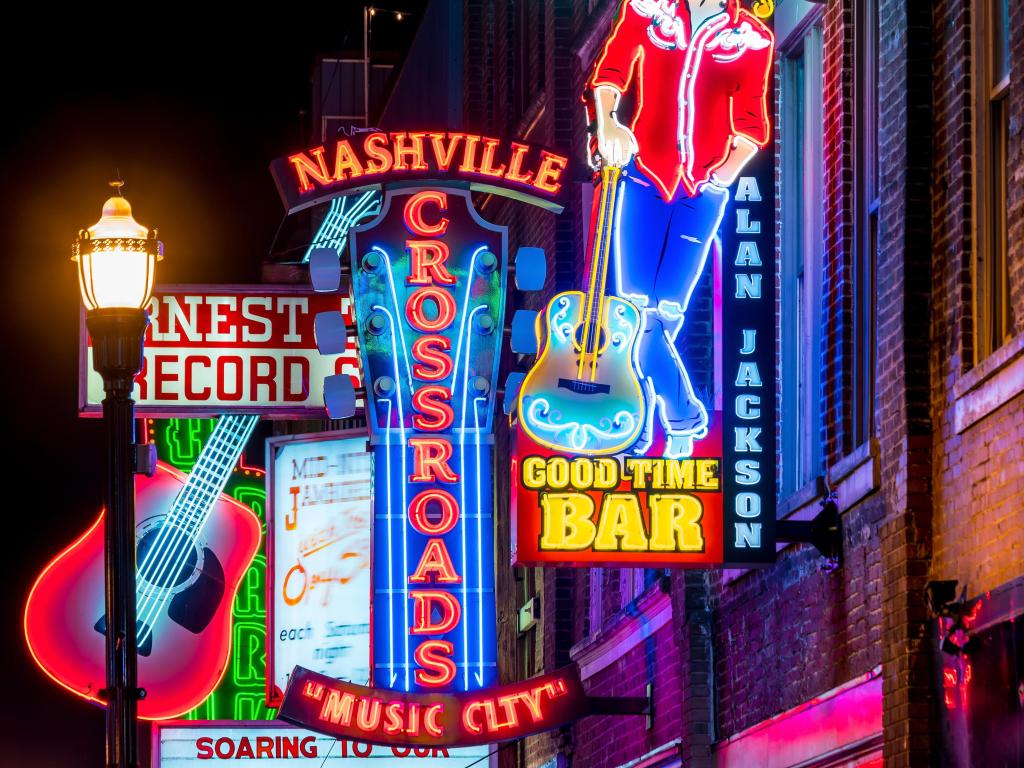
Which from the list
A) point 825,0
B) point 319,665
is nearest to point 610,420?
point 825,0

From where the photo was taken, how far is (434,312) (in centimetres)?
1927

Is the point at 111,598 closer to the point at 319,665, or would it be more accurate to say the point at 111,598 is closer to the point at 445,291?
the point at 445,291

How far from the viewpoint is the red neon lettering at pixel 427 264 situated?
63.7 feet

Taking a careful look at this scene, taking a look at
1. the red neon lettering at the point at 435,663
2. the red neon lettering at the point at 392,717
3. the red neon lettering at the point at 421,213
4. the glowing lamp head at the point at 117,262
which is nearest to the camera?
the glowing lamp head at the point at 117,262

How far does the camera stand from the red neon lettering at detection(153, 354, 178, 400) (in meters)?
22.5

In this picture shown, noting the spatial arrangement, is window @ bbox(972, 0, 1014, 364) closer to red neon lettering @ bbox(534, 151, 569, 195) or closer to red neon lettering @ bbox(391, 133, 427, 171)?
red neon lettering @ bbox(534, 151, 569, 195)

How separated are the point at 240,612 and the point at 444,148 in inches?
514

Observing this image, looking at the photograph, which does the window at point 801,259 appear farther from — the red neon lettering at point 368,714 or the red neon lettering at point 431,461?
the red neon lettering at point 431,461

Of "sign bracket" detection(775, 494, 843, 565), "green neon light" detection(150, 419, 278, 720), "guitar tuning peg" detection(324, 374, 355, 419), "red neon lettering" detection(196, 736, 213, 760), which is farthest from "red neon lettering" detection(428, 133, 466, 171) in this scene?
"green neon light" detection(150, 419, 278, 720)

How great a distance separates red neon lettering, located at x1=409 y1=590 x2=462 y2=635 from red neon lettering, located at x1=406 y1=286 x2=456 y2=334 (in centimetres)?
234

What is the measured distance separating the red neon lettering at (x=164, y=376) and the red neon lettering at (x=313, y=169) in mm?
4329

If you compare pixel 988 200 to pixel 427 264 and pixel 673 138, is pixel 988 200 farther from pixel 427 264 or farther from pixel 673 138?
pixel 427 264

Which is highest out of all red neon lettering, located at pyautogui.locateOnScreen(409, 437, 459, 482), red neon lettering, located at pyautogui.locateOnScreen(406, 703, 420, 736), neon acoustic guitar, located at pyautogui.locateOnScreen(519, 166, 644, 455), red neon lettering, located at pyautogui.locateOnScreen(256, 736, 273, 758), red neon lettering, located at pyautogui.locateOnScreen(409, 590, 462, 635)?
red neon lettering, located at pyautogui.locateOnScreen(409, 437, 459, 482)

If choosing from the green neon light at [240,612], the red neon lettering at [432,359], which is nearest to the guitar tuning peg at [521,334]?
the red neon lettering at [432,359]
